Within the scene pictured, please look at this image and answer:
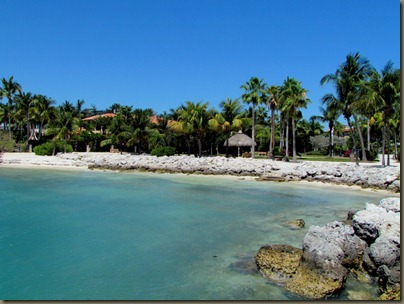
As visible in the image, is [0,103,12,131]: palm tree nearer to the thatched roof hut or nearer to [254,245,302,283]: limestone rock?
the thatched roof hut

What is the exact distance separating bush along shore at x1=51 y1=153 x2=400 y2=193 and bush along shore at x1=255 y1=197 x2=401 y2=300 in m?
14.0

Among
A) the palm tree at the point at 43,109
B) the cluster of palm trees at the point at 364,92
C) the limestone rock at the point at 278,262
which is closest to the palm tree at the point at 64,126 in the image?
the palm tree at the point at 43,109

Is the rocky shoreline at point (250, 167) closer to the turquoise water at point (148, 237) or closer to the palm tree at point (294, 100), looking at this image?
the turquoise water at point (148, 237)

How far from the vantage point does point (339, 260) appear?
7727 millimetres

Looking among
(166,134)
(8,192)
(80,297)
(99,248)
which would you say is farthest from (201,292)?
(166,134)

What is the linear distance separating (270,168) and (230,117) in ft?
46.3

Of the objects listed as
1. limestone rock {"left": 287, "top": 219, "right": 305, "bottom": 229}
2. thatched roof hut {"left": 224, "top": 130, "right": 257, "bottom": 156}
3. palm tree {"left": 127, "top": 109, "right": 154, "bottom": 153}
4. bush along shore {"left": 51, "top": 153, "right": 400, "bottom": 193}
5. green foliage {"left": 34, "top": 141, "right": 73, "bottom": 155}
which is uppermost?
palm tree {"left": 127, "top": 109, "right": 154, "bottom": 153}

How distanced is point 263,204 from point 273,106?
2282cm

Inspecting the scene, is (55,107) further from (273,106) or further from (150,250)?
(150,250)

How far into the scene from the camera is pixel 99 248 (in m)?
10.1

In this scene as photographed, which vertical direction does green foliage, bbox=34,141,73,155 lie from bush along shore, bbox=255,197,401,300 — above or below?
above

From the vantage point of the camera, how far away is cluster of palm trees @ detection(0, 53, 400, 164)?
2814 centimetres

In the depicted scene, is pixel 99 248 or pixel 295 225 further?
pixel 295 225

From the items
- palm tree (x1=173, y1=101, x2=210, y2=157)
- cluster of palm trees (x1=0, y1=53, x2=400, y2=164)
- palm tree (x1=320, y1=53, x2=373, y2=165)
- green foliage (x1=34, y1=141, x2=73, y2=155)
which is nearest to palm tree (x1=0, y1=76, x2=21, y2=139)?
cluster of palm trees (x1=0, y1=53, x2=400, y2=164)
